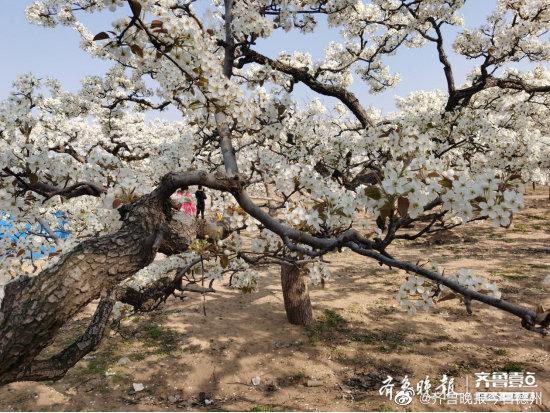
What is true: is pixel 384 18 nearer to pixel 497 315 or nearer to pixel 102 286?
pixel 497 315

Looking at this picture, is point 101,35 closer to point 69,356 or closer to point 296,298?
point 69,356

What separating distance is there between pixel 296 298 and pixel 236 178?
5.32 meters

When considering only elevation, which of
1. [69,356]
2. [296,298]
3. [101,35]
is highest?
[101,35]

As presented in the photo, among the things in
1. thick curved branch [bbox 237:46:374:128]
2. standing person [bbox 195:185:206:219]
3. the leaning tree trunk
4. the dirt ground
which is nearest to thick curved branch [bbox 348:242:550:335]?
standing person [bbox 195:185:206:219]

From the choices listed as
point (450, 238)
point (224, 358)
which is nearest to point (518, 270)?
point (450, 238)

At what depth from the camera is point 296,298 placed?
7.93 metres

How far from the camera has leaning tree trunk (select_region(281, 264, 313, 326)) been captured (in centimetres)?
795

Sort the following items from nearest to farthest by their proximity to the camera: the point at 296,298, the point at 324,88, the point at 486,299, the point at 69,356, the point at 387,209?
the point at 486,299 < the point at 387,209 < the point at 69,356 < the point at 324,88 < the point at 296,298

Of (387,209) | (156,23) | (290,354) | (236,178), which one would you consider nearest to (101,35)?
(156,23)

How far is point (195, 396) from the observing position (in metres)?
6.21

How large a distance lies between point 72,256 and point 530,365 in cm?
680

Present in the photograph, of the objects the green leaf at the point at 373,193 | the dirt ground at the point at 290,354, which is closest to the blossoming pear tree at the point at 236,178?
the green leaf at the point at 373,193

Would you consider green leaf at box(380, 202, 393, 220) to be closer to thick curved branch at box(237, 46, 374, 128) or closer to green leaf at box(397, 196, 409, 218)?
green leaf at box(397, 196, 409, 218)

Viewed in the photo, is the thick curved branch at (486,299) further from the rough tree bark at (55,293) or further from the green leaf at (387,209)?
the rough tree bark at (55,293)
